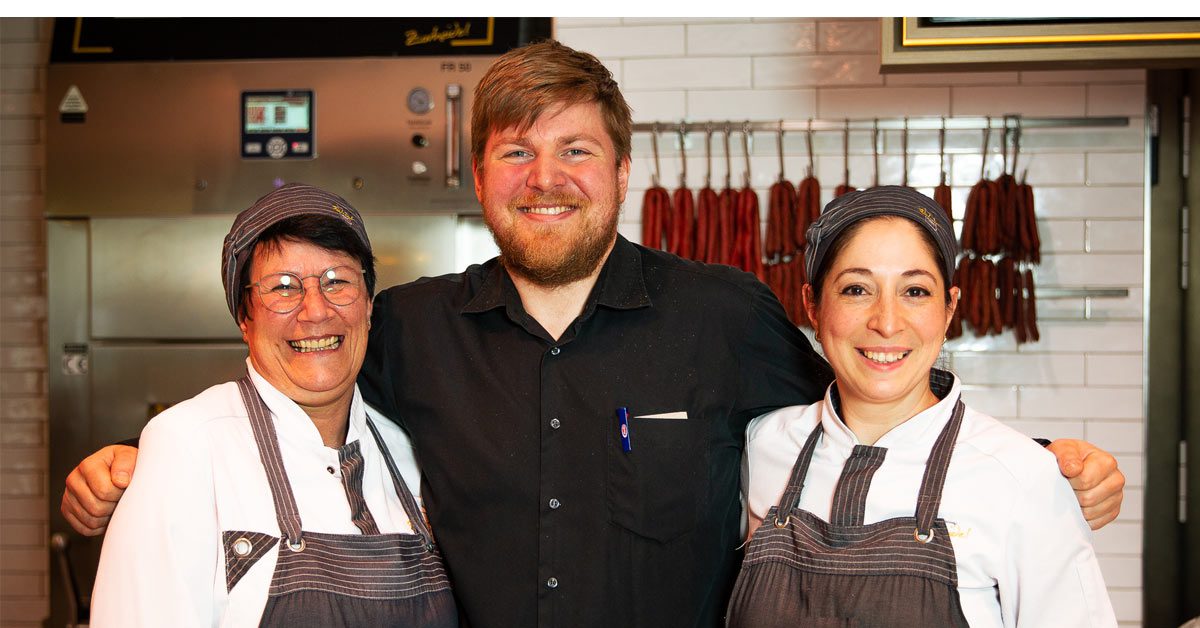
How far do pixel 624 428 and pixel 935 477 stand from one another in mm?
598

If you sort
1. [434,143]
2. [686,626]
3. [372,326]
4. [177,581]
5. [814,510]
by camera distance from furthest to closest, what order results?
[434,143] → [372,326] → [686,626] → [814,510] → [177,581]

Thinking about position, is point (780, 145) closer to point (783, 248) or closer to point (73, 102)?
point (783, 248)

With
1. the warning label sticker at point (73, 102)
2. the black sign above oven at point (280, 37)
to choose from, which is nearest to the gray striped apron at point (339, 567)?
the black sign above oven at point (280, 37)

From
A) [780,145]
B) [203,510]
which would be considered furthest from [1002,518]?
[780,145]

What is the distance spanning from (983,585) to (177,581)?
132cm

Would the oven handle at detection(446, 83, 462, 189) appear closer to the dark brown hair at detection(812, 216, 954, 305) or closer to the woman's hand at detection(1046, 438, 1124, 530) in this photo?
the dark brown hair at detection(812, 216, 954, 305)

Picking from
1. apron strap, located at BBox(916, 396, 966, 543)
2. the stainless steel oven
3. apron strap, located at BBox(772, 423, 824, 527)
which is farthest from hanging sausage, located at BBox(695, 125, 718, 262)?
apron strap, located at BBox(916, 396, 966, 543)

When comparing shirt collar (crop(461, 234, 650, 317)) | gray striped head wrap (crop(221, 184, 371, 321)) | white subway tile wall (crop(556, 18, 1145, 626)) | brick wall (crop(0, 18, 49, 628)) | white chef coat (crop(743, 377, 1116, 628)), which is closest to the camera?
white chef coat (crop(743, 377, 1116, 628))

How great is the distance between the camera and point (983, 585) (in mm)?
1631

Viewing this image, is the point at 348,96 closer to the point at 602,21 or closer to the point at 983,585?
the point at 602,21

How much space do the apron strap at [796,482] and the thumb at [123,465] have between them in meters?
1.15

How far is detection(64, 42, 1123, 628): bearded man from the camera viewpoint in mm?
1932
